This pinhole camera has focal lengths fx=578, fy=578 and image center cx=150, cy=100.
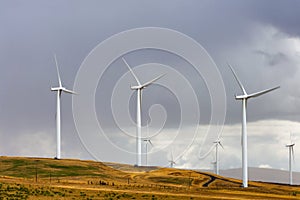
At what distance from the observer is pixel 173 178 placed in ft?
479

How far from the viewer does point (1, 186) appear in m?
95.9

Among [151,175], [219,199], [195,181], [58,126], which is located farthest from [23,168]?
[219,199]

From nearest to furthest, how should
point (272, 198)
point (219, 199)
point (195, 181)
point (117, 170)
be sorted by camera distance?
point (219, 199)
point (272, 198)
point (195, 181)
point (117, 170)

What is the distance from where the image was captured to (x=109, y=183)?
122m

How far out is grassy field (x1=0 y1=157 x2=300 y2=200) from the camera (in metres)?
94.7

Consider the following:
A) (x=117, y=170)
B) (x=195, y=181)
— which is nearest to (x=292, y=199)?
(x=195, y=181)

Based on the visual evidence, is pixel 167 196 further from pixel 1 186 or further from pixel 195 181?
pixel 195 181

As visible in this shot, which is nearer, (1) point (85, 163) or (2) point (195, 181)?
(2) point (195, 181)

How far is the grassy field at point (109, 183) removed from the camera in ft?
311

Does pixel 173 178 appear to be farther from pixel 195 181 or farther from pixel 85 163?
pixel 85 163

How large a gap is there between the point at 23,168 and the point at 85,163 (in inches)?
1083

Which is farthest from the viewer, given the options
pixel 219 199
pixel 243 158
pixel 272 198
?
pixel 243 158

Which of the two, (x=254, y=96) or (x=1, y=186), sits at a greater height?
(x=254, y=96)

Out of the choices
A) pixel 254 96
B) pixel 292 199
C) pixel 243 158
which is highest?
pixel 254 96
